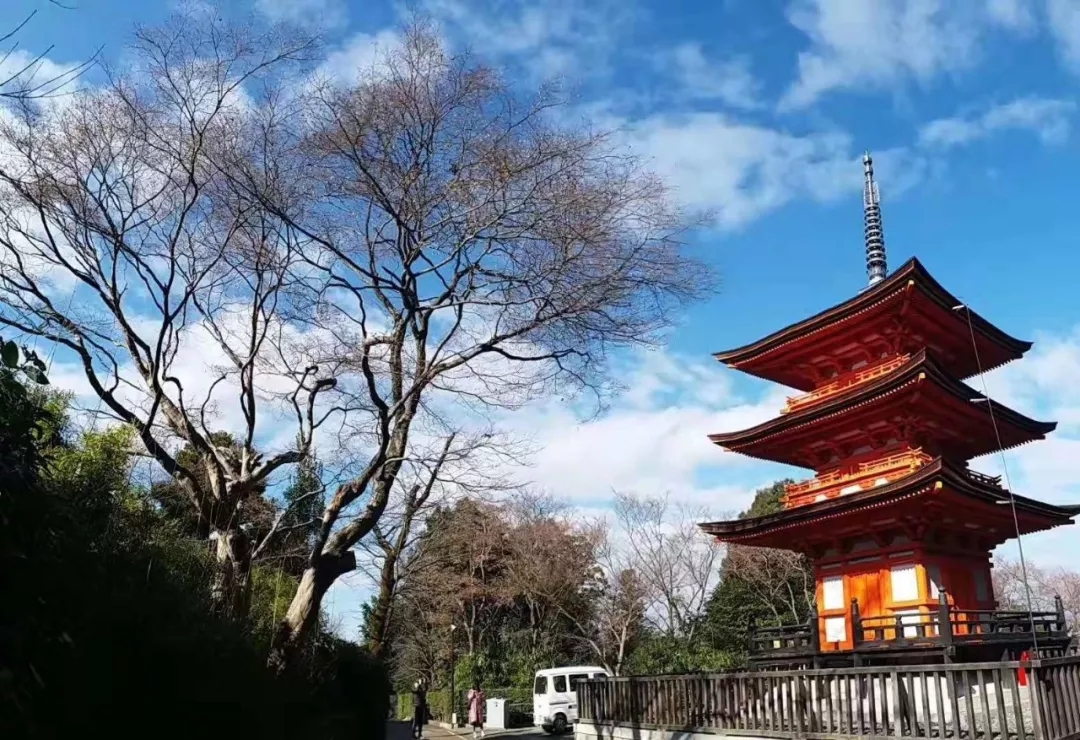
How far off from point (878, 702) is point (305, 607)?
23.8ft

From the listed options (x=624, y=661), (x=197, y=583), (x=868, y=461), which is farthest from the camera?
(x=624, y=661)

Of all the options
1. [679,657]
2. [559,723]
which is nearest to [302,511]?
[559,723]

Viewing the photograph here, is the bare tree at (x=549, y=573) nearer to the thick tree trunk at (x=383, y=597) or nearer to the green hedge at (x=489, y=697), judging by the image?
the green hedge at (x=489, y=697)

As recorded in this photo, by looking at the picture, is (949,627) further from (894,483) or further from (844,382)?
(844,382)

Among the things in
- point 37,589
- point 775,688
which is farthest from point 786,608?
point 37,589

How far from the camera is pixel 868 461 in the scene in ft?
54.1

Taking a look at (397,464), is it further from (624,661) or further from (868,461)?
(624,661)

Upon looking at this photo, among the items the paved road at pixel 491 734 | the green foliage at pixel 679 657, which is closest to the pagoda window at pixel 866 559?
the green foliage at pixel 679 657

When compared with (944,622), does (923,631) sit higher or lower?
lower

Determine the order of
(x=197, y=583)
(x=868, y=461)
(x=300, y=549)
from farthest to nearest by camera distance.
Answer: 1. (x=868, y=461)
2. (x=300, y=549)
3. (x=197, y=583)

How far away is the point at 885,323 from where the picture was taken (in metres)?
16.4

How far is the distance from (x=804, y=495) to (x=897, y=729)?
26.3 feet

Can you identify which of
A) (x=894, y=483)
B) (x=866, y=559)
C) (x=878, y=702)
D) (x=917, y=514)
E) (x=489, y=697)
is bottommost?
(x=489, y=697)

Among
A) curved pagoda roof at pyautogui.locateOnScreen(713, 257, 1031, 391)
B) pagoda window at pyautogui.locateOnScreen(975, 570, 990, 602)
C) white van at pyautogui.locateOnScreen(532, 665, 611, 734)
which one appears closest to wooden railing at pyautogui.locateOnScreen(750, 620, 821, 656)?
pagoda window at pyautogui.locateOnScreen(975, 570, 990, 602)
